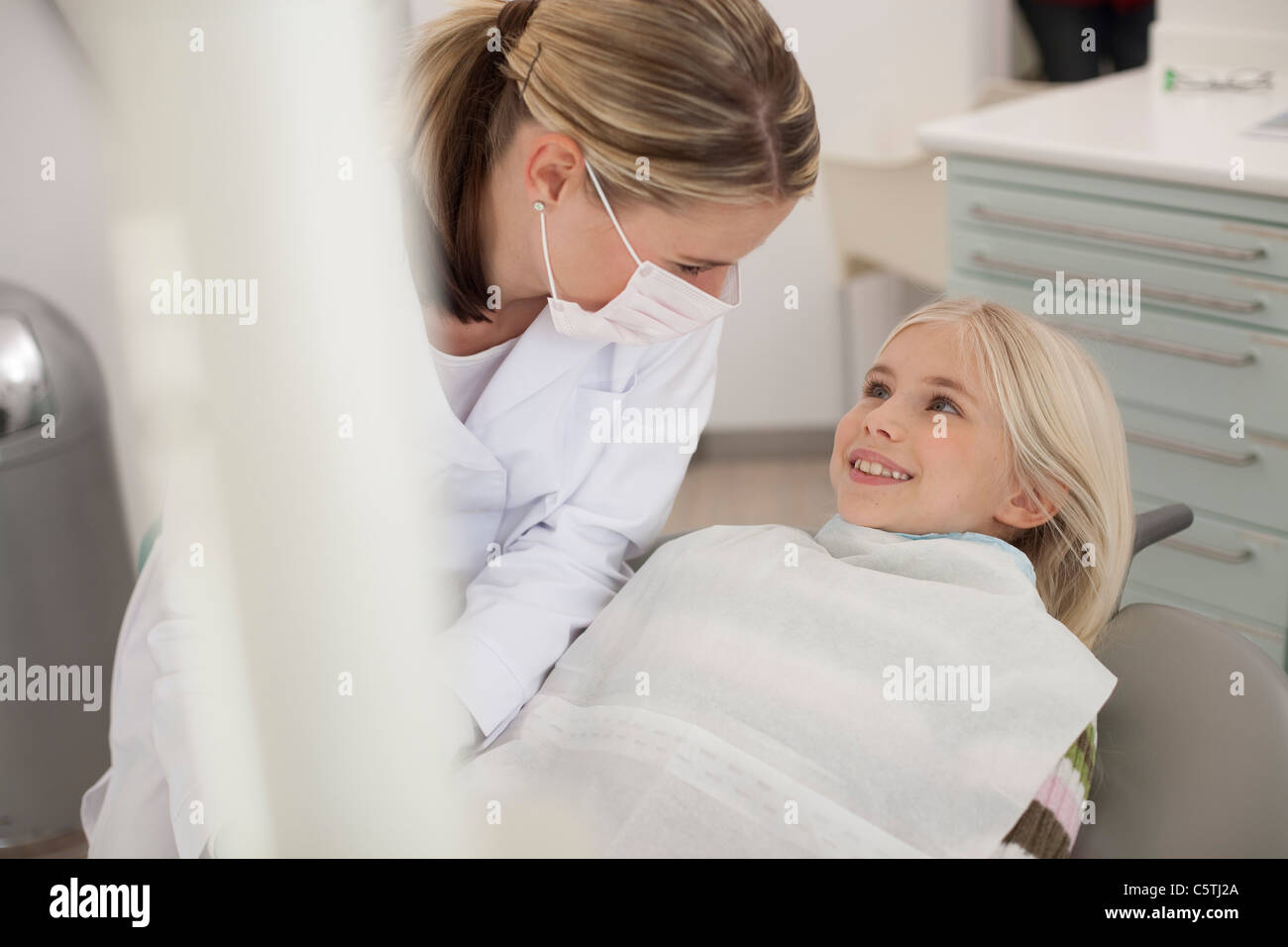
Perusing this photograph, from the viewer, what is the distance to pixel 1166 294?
1.62 m

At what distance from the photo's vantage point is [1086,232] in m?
1.65

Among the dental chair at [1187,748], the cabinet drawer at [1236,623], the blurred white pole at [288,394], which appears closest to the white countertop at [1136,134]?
the cabinet drawer at [1236,623]

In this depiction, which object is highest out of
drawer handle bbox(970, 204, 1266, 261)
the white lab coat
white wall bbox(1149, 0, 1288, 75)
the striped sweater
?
white wall bbox(1149, 0, 1288, 75)

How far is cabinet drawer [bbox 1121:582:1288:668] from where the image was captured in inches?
66.4

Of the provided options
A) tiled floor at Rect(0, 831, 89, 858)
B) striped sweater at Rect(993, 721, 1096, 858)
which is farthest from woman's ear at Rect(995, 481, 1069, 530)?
tiled floor at Rect(0, 831, 89, 858)

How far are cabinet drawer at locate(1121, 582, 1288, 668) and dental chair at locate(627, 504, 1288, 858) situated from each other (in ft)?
1.88

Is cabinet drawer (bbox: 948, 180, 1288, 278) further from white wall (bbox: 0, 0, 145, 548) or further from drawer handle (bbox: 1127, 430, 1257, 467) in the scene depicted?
white wall (bbox: 0, 0, 145, 548)

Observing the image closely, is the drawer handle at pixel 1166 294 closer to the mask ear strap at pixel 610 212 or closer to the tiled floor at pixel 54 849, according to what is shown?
the mask ear strap at pixel 610 212

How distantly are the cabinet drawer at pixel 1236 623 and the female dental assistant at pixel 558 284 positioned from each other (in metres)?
0.87

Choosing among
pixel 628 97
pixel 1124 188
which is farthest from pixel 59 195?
pixel 1124 188

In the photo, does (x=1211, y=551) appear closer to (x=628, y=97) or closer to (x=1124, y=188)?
(x=1124, y=188)
